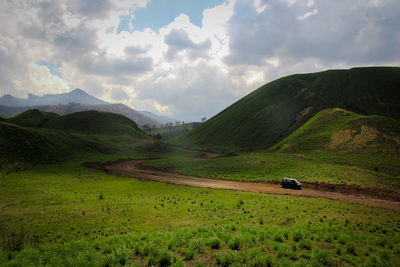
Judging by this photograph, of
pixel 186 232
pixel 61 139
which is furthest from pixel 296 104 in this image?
pixel 61 139

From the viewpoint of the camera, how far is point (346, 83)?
147 metres

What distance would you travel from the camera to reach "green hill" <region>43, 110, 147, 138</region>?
147 m

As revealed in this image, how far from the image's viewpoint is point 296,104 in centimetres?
13688

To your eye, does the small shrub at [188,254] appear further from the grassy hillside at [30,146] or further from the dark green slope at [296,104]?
the dark green slope at [296,104]

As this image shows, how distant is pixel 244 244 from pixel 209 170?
4603 centimetres

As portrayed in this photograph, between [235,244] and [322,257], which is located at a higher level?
[322,257]

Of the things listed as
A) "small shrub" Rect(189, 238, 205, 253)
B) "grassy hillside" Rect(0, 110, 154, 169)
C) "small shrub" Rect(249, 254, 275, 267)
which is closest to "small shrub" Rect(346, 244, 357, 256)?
"small shrub" Rect(249, 254, 275, 267)

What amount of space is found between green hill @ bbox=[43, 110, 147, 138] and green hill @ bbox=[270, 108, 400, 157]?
369 ft

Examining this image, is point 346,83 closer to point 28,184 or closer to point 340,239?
point 340,239

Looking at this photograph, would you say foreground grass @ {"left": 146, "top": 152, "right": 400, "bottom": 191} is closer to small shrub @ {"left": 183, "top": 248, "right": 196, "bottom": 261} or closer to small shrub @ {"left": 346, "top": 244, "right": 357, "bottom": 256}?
small shrub @ {"left": 346, "top": 244, "right": 357, "bottom": 256}

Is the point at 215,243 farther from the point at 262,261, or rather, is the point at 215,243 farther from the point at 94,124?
the point at 94,124

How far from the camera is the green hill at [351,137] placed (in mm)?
57434

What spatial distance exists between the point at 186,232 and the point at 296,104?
146m

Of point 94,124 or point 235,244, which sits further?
point 94,124
